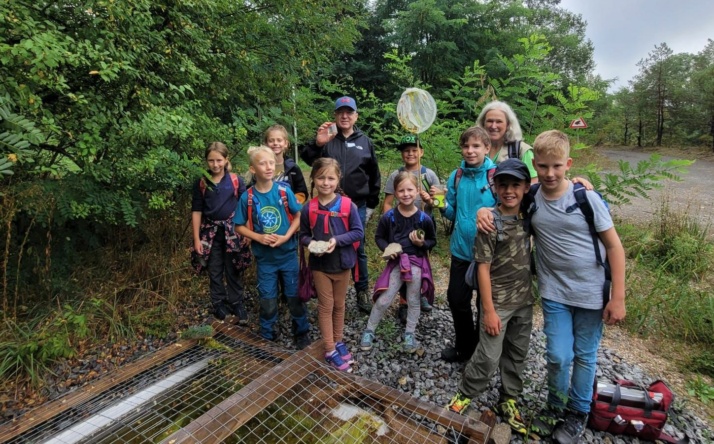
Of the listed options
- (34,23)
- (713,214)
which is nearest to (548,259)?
(34,23)

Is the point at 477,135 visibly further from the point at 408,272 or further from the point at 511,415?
the point at 511,415

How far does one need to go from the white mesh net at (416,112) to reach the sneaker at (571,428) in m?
2.71

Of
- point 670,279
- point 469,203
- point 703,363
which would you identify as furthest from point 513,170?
point 670,279

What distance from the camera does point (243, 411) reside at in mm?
2426

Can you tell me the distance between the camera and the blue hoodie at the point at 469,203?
2.81 m

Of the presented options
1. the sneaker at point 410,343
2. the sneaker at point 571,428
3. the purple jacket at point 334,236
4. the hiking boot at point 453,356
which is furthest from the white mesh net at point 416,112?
the sneaker at point 571,428

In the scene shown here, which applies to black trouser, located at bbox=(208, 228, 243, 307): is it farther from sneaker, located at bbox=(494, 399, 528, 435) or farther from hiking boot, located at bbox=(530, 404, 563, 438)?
hiking boot, located at bbox=(530, 404, 563, 438)

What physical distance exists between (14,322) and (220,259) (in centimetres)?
173

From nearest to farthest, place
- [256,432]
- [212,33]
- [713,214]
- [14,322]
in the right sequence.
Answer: [256,432]
[14,322]
[212,33]
[713,214]

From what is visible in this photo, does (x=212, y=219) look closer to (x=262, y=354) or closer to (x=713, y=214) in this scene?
(x=262, y=354)

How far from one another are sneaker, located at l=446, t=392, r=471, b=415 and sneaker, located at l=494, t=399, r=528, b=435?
225 mm

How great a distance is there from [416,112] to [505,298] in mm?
2151

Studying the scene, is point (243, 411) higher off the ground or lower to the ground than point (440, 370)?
higher

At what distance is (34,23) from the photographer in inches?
83.7
